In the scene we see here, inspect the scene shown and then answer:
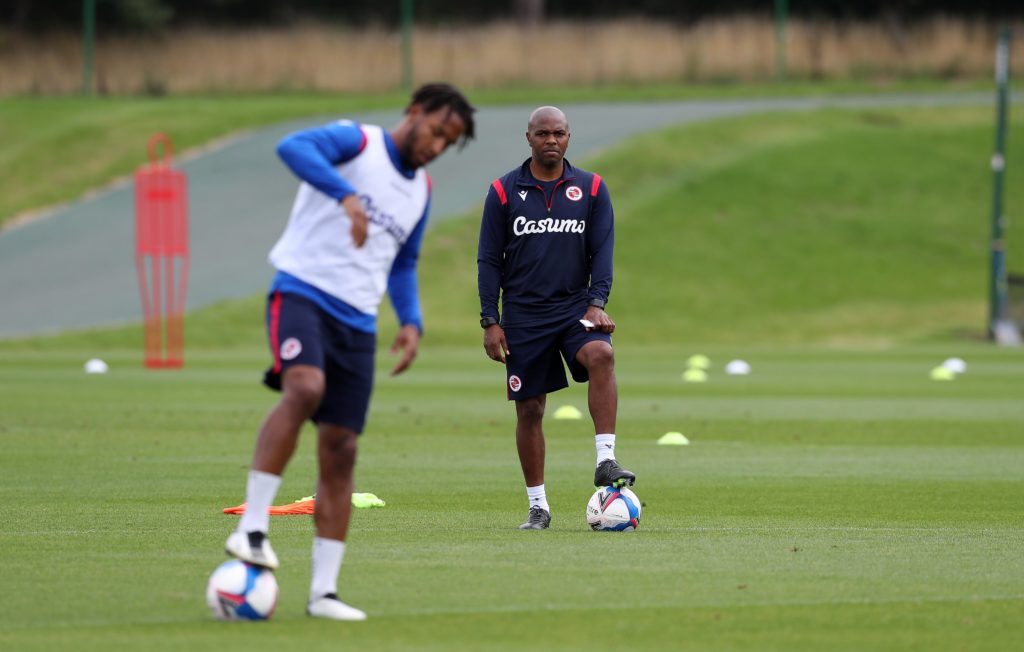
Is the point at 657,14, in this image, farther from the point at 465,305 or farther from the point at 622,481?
the point at 622,481

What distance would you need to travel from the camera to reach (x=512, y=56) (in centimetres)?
5562

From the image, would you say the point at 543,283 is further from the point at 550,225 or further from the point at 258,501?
the point at 258,501

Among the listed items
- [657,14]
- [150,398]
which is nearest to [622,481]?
[150,398]

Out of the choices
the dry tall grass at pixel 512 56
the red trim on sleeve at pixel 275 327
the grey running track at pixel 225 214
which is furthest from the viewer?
the dry tall grass at pixel 512 56

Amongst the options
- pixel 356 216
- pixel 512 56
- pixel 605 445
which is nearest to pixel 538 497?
pixel 605 445

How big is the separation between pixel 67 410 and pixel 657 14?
5016 cm

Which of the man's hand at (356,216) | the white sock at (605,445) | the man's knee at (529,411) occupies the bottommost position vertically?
the white sock at (605,445)

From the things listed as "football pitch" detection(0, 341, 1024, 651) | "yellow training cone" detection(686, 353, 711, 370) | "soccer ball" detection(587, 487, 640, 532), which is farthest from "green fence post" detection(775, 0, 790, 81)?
"soccer ball" detection(587, 487, 640, 532)

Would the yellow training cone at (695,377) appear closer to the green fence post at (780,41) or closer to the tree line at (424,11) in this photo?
the green fence post at (780,41)

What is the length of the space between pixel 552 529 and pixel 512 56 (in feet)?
151

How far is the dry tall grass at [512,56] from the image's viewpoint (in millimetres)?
55656

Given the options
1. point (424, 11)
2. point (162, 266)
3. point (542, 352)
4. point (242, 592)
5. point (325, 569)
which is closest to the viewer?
point (242, 592)

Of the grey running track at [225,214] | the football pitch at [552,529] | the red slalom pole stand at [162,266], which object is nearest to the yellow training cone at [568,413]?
the football pitch at [552,529]

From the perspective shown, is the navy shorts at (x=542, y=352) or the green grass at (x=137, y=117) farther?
the green grass at (x=137, y=117)
